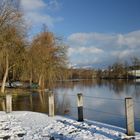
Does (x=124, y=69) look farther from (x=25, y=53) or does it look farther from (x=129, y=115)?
(x=129, y=115)

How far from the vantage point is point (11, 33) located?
35938 millimetres

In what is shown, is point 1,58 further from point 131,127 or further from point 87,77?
point 87,77

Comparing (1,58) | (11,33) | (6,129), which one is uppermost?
(11,33)

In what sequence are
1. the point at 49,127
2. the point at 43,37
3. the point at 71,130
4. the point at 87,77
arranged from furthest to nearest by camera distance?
1. the point at 87,77
2. the point at 43,37
3. the point at 49,127
4. the point at 71,130

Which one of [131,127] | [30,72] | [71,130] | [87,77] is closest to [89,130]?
→ [71,130]

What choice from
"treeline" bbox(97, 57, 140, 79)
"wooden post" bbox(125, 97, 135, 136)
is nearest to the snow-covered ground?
"wooden post" bbox(125, 97, 135, 136)

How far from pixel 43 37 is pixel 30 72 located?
6.96 m

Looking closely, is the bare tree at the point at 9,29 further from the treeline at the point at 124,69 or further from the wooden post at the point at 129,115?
the treeline at the point at 124,69

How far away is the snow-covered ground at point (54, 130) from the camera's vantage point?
9.30 metres

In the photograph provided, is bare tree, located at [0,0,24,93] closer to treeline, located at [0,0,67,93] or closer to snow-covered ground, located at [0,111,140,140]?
treeline, located at [0,0,67,93]

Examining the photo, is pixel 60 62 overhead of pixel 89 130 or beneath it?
overhead

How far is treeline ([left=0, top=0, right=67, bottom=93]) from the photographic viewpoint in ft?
117

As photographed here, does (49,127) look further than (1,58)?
No

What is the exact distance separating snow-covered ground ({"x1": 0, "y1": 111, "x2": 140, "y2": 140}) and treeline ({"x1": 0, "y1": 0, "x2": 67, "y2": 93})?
24.0 m
